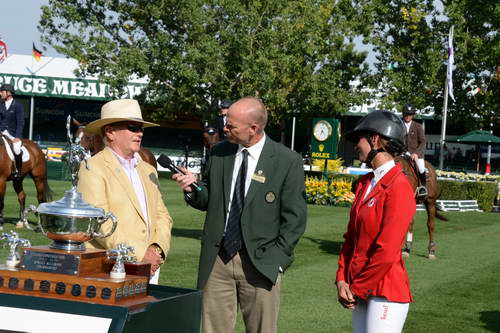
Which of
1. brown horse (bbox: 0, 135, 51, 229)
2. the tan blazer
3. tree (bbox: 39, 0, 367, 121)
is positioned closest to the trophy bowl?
→ the tan blazer

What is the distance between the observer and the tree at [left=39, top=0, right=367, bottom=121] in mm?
39312

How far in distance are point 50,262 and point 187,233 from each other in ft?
42.0

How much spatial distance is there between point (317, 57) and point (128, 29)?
9790 mm

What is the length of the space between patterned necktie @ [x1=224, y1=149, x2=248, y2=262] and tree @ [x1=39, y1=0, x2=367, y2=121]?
109ft

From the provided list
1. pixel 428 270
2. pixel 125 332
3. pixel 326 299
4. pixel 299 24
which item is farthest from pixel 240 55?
pixel 125 332

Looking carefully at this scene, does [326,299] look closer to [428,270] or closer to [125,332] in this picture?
[428,270]

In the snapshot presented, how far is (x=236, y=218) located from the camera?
18.6ft

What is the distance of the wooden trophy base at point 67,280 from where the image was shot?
154 inches

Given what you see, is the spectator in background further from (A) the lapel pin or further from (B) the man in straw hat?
(B) the man in straw hat

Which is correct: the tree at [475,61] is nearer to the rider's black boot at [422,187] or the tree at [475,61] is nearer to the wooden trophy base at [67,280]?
the rider's black boot at [422,187]

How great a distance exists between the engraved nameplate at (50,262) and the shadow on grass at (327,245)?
11.2 meters

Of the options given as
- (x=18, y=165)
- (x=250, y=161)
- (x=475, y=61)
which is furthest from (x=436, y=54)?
(x=250, y=161)

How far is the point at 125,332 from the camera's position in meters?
3.81

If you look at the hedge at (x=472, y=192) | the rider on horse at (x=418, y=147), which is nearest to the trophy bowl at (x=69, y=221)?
the rider on horse at (x=418, y=147)
